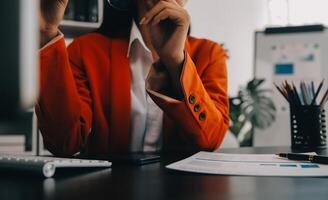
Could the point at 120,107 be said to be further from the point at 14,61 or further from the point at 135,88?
the point at 14,61

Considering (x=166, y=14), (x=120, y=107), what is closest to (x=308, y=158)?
(x=166, y=14)

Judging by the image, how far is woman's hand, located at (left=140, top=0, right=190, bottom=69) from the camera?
37.3 inches

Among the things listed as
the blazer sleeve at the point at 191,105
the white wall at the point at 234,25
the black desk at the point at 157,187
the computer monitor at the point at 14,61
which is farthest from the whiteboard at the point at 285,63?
the computer monitor at the point at 14,61

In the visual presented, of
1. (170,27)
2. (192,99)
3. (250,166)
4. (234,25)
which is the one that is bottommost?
(250,166)

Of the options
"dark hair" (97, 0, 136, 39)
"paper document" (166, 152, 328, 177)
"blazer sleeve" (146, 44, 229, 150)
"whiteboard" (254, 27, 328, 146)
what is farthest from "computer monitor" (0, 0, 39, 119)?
"whiteboard" (254, 27, 328, 146)

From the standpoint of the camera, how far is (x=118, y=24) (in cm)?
125

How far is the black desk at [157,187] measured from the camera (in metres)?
0.40

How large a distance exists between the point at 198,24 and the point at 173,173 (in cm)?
235

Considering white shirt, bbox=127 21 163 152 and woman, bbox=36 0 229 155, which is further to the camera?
white shirt, bbox=127 21 163 152

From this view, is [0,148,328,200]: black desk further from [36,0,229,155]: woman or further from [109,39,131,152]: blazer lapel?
[109,39,131,152]: blazer lapel

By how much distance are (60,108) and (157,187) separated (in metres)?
0.55

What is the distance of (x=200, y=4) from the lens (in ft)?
9.31

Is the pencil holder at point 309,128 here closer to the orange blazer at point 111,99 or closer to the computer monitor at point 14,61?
the orange blazer at point 111,99

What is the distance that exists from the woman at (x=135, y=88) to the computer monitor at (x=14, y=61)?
28.1 inches
